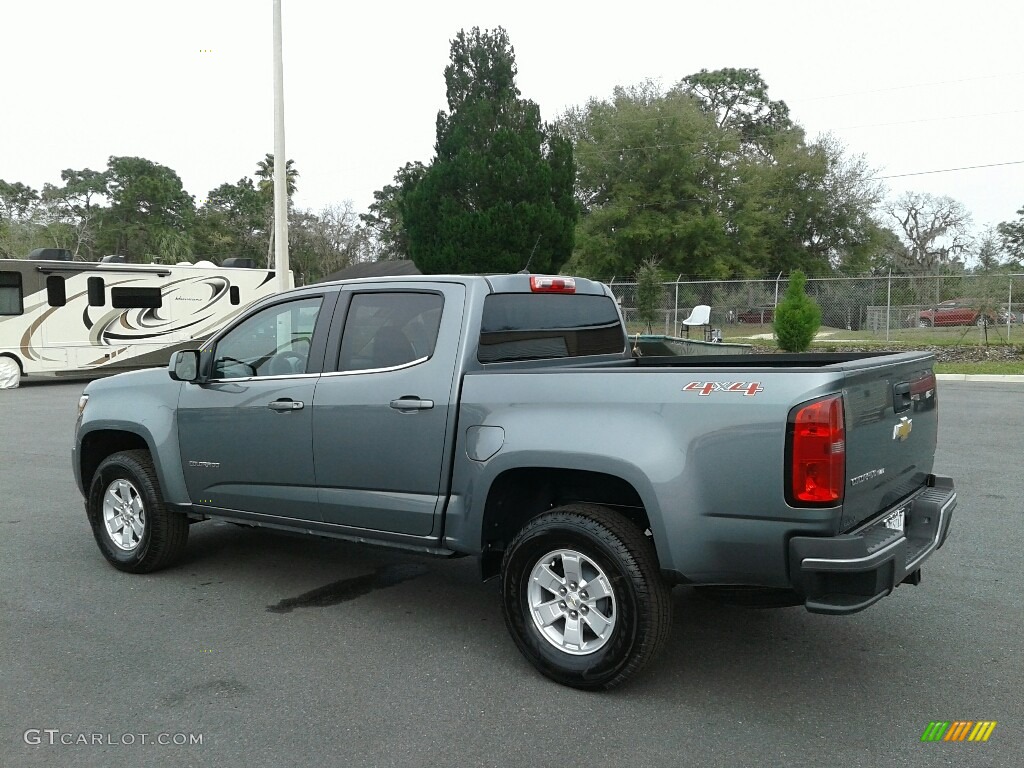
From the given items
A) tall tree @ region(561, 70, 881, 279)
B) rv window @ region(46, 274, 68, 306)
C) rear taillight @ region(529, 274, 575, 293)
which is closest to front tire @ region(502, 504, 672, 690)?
rear taillight @ region(529, 274, 575, 293)

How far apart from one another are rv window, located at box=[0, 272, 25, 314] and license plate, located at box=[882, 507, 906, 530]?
2026 cm

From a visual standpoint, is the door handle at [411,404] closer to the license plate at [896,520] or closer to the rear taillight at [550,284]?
the rear taillight at [550,284]

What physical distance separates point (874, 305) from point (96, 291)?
2169 cm

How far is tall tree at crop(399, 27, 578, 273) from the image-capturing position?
32.2m

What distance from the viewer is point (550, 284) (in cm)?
496

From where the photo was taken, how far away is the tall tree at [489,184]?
3219 centimetres

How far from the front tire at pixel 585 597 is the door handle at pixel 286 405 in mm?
1501

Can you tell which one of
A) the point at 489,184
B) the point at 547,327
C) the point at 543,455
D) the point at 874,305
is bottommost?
the point at 543,455

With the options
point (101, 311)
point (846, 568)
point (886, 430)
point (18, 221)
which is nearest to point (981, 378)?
point (886, 430)

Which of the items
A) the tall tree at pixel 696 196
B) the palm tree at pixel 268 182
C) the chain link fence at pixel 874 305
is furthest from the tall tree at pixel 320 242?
the chain link fence at pixel 874 305

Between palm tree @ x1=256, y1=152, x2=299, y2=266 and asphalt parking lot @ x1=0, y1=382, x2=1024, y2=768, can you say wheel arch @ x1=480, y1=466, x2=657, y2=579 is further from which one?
palm tree @ x1=256, y1=152, x2=299, y2=266

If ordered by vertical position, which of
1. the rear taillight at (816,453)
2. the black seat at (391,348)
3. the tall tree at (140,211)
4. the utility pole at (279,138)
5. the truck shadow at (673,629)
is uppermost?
the tall tree at (140,211)

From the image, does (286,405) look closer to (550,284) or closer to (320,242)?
(550,284)

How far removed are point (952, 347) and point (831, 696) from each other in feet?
73.7
